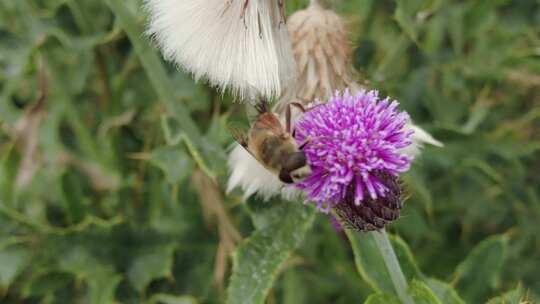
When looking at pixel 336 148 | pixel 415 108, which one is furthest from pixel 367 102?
pixel 415 108

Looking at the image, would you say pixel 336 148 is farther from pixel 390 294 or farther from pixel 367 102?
pixel 390 294

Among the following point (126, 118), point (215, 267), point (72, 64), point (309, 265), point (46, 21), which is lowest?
point (309, 265)

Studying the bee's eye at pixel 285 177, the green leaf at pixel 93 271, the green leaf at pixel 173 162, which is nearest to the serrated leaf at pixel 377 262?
the bee's eye at pixel 285 177

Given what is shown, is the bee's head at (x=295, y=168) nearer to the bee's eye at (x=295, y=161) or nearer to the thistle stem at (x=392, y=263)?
the bee's eye at (x=295, y=161)

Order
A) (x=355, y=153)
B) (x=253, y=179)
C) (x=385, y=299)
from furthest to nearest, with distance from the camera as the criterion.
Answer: (x=253, y=179) < (x=385, y=299) < (x=355, y=153)

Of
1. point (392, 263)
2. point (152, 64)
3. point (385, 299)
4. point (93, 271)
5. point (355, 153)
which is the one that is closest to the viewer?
point (355, 153)

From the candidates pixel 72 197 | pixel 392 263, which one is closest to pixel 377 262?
pixel 392 263

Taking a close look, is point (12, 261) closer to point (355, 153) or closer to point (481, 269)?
point (355, 153)
